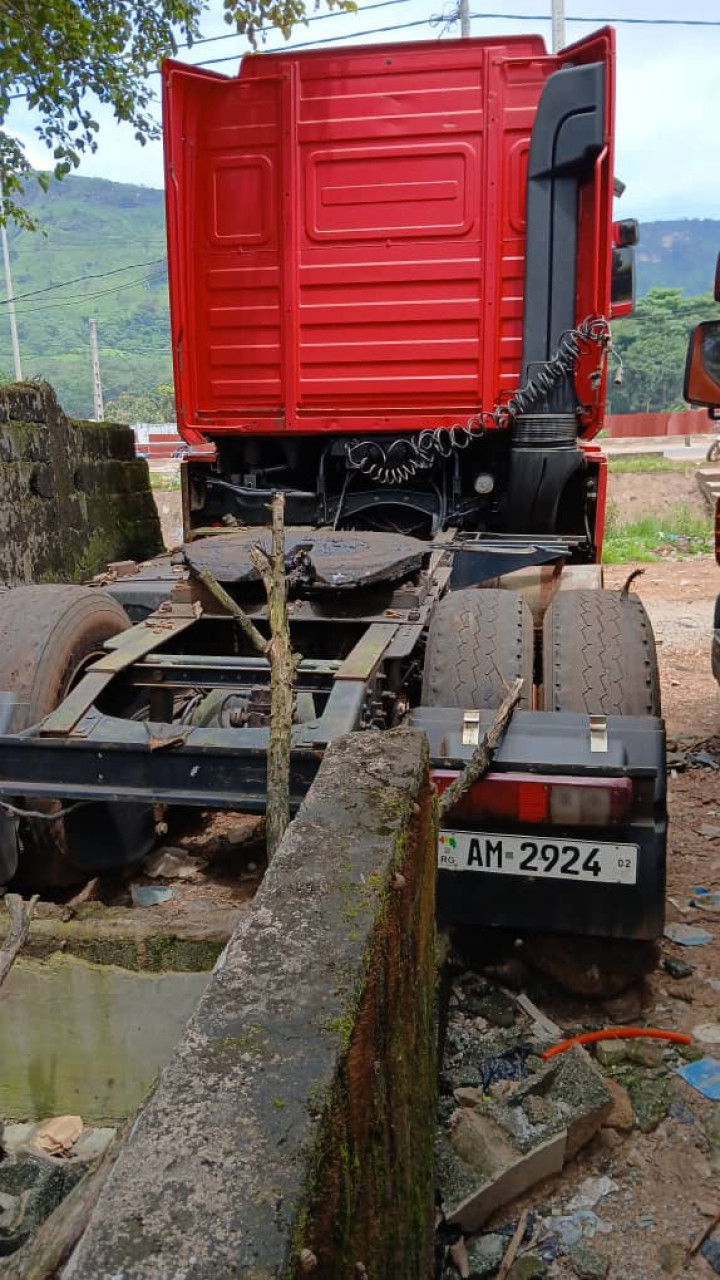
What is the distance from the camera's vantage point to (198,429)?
5.36m

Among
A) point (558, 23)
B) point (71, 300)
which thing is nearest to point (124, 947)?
point (558, 23)

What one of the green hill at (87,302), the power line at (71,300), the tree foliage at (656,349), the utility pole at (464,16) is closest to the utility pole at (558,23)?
the utility pole at (464,16)

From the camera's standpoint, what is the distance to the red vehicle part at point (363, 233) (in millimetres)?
4863

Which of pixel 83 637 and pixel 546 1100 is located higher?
pixel 83 637

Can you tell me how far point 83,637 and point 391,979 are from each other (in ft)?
6.75

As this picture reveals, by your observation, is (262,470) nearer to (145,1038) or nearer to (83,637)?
(83,637)

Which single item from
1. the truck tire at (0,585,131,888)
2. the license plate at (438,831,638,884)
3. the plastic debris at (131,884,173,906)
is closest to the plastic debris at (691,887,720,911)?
the license plate at (438,831,638,884)

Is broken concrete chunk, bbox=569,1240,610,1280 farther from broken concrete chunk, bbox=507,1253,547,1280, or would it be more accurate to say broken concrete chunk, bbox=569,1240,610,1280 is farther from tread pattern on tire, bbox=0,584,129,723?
tread pattern on tire, bbox=0,584,129,723

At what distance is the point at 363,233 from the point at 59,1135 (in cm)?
426

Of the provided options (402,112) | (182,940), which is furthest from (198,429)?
(182,940)

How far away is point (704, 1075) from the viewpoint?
8.17 feet

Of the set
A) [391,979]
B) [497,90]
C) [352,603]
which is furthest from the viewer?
[497,90]

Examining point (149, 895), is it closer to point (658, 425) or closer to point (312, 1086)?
point (312, 1086)

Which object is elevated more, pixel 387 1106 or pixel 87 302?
pixel 87 302
